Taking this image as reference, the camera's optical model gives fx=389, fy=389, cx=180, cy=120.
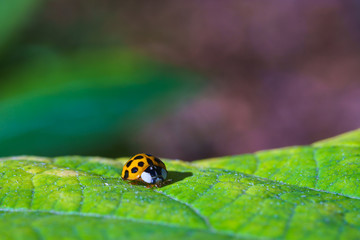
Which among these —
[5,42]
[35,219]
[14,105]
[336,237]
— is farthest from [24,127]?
[336,237]

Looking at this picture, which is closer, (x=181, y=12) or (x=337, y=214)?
(x=337, y=214)

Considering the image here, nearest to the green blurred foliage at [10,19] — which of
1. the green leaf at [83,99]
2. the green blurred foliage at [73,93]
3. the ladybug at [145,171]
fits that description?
the green blurred foliage at [73,93]

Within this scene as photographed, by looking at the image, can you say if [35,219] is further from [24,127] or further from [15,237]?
[24,127]

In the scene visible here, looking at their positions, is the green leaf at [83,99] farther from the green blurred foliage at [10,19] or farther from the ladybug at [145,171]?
the ladybug at [145,171]

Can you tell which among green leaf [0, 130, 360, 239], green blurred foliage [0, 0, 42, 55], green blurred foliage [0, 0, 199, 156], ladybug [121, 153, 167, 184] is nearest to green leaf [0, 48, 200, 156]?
green blurred foliage [0, 0, 199, 156]

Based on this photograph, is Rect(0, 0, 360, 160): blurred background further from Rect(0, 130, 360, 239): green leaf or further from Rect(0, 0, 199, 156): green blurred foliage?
Rect(0, 130, 360, 239): green leaf

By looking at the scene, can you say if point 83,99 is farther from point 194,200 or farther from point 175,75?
point 194,200
